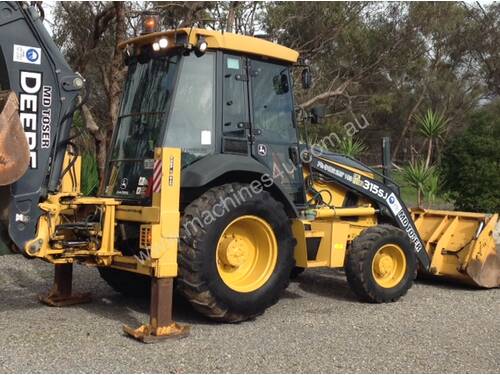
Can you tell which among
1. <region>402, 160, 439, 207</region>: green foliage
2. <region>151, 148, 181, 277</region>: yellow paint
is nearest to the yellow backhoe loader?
<region>151, 148, 181, 277</region>: yellow paint

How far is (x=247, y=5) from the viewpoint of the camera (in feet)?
59.9

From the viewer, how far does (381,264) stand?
6906 mm

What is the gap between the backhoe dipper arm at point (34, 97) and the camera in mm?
5109

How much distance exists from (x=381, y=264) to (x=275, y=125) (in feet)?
6.52

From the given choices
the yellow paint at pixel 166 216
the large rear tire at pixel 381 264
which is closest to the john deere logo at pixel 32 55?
the yellow paint at pixel 166 216

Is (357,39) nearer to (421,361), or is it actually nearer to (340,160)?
(340,160)

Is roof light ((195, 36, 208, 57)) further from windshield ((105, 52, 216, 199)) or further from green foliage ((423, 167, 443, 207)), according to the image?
green foliage ((423, 167, 443, 207))

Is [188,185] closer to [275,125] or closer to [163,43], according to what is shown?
[163,43]

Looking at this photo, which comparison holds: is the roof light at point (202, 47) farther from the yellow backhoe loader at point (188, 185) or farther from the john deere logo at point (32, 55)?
the john deere logo at point (32, 55)

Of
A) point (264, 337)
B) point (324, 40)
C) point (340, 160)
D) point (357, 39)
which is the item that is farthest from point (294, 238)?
point (357, 39)

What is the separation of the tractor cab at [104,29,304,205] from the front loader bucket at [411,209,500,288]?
100 inches

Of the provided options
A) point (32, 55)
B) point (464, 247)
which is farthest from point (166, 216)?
point (464, 247)

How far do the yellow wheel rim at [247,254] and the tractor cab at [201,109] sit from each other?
462 mm

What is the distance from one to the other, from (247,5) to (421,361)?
15190 millimetres
